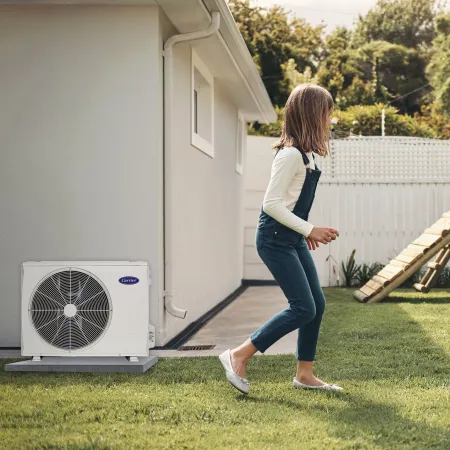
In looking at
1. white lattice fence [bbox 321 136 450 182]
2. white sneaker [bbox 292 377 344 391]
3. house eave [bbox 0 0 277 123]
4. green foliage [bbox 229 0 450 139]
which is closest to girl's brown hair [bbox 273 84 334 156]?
white sneaker [bbox 292 377 344 391]

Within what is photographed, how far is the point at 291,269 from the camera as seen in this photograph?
441cm

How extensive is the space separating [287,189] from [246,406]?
118cm

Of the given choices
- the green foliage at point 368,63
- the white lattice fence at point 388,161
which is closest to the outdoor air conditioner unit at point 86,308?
the white lattice fence at point 388,161

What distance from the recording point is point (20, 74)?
670 centimetres

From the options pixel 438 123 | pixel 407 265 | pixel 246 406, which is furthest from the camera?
pixel 438 123

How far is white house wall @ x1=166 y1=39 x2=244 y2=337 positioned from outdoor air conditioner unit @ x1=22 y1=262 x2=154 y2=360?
151 cm

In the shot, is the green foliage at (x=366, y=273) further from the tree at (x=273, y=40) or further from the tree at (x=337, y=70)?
the tree at (x=337, y=70)

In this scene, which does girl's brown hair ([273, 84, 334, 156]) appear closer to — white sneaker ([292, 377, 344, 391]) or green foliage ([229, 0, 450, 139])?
white sneaker ([292, 377, 344, 391])

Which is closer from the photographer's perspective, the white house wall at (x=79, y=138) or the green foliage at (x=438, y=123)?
the white house wall at (x=79, y=138)

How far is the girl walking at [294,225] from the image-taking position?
439 centimetres

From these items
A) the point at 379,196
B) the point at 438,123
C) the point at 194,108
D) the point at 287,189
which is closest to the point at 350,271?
the point at 379,196

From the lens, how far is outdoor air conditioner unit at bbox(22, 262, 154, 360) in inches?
212

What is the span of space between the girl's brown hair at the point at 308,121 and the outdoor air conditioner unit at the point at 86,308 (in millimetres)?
1516

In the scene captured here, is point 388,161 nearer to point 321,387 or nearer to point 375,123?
point 321,387
